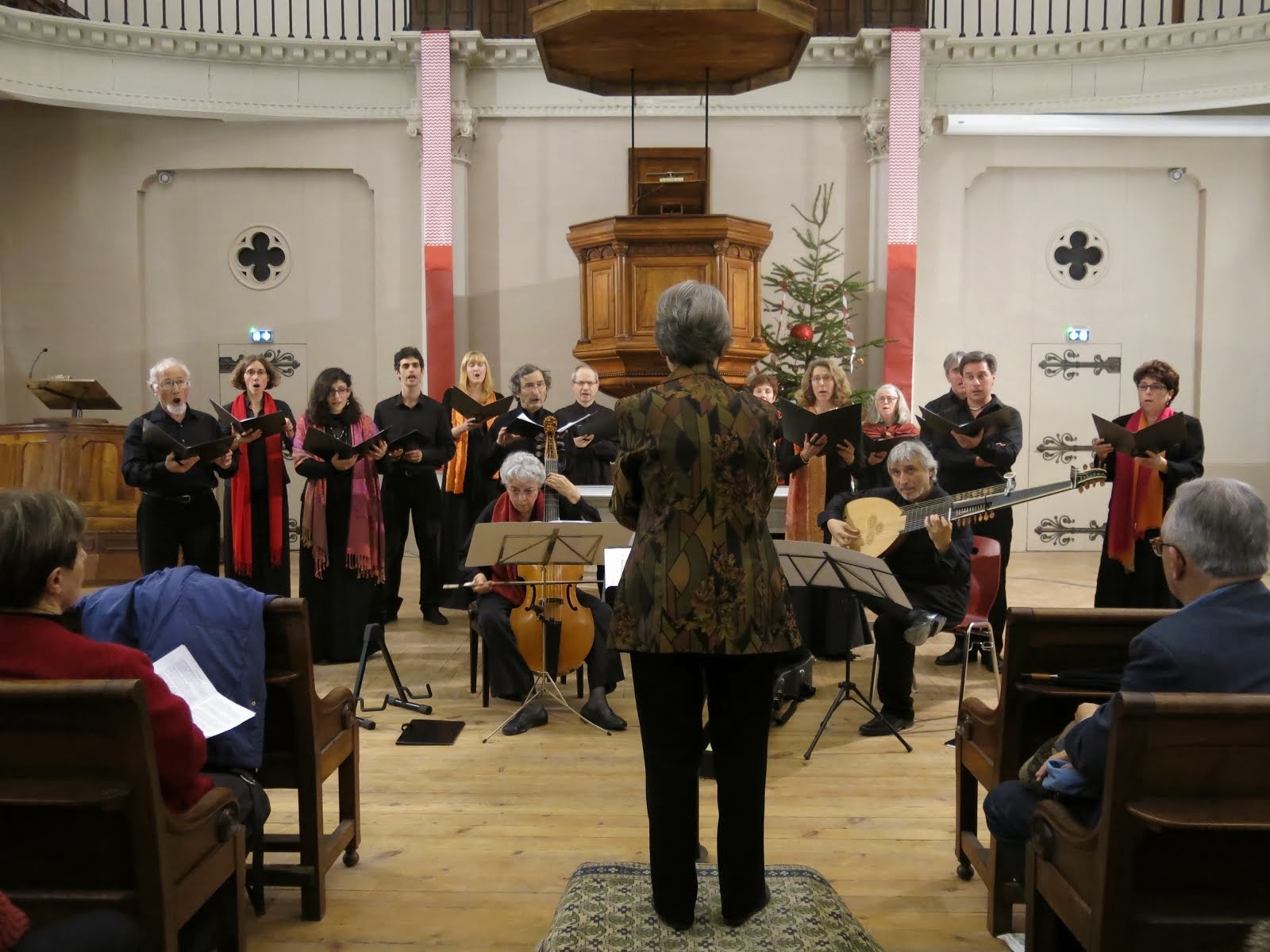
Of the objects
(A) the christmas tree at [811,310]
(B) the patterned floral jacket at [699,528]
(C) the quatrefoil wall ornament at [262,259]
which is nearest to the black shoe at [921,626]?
(B) the patterned floral jacket at [699,528]

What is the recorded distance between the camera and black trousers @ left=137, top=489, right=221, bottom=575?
5.55 metres

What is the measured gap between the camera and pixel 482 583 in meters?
4.85

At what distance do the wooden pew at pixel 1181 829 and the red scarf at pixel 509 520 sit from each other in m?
3.16

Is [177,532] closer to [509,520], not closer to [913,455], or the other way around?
[509,520]

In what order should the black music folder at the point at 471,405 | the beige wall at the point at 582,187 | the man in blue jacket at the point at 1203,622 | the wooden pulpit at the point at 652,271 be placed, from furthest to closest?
the beige wall at the point at 582,187 < the wooden pulpit at the point at 652,271 < the black music folder at the point at 471,405 < the man in blue jacket at the point at 1203,622

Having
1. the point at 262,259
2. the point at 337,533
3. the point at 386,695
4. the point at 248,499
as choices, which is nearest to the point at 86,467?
the point at 248,499

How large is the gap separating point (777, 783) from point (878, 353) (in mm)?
6270

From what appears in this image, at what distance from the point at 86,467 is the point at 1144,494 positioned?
23.0 ft

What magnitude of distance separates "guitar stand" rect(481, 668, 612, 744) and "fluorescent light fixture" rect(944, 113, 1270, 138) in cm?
698

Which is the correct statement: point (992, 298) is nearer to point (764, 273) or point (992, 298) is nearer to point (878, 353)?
point (878, 353)

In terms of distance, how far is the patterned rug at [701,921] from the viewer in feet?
8.67

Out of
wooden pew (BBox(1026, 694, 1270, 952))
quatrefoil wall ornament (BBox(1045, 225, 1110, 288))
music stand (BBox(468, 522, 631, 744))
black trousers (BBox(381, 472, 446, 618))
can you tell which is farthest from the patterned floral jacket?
quatrefoil wall ornament (BBox(1045, 225, 1110, 288))

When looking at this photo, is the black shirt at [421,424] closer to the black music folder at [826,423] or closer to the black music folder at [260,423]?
the black music folder at [260,423]

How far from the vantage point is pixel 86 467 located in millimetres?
7973
